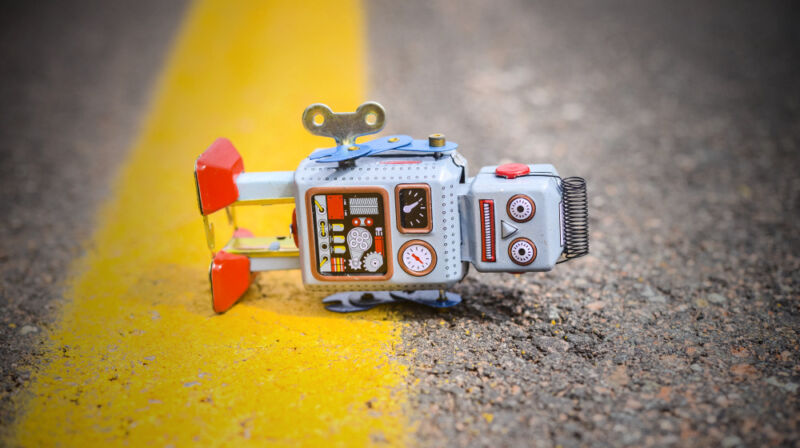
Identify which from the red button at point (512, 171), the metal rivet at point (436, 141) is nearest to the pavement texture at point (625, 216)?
the red button at point (512, 171)

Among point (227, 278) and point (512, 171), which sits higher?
point (512, 171)

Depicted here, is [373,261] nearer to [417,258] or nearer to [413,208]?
[417,258]

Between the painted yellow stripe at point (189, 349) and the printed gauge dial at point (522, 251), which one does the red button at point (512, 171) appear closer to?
the printed gauge dial at point (522, 251)

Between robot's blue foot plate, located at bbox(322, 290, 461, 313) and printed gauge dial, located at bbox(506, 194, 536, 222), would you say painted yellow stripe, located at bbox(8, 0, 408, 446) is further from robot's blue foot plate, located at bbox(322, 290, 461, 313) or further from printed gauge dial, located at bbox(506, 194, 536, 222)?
printed gauge dial, located at bbox(506, 194, 536, 222)

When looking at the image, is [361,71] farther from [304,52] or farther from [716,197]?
[716,197]

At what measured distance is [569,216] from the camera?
3402 mm

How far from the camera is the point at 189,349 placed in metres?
3.36

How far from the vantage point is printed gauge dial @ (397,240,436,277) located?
3.35m

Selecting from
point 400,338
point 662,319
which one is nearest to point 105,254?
point 400,338

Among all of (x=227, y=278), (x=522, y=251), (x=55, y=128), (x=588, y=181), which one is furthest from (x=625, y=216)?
(x=55, y=128)

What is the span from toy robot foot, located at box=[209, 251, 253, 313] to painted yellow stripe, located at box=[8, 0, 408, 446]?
0.25ft

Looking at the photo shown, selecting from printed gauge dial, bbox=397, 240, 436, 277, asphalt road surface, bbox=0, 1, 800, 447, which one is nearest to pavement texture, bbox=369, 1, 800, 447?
asphalt road surface, bbox=0, 1, 800, 447

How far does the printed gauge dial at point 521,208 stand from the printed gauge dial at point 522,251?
105 mm

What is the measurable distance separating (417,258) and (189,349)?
3.74ft
